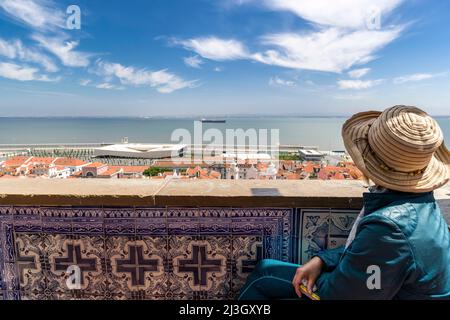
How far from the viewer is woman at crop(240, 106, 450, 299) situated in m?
0.67

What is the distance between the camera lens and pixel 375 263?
67cm

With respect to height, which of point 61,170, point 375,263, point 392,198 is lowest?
point 61,170

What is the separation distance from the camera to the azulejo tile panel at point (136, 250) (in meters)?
1.17

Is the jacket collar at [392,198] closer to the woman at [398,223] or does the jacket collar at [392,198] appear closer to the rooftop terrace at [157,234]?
the woman at [398,223]

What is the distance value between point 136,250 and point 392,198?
3.09 ft

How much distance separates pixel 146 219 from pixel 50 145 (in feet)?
179

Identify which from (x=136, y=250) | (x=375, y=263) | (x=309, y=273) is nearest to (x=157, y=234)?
(x=136, y=250)

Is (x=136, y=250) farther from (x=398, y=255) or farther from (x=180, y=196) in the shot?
(x=398, y=255)

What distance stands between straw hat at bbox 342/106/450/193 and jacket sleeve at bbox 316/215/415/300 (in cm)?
13

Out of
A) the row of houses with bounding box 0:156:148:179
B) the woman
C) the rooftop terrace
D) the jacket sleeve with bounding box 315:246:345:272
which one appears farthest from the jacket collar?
the row of houses with bounding box 0:156:148:179

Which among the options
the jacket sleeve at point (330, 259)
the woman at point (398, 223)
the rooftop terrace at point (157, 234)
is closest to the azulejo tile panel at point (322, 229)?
the rooftop terrace at point (157, 234)

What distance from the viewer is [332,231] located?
3.89 feet

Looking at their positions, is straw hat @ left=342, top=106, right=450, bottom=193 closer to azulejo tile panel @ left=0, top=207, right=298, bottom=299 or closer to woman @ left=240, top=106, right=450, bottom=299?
woman @ left=240, top=106, right=450, bottom=299
